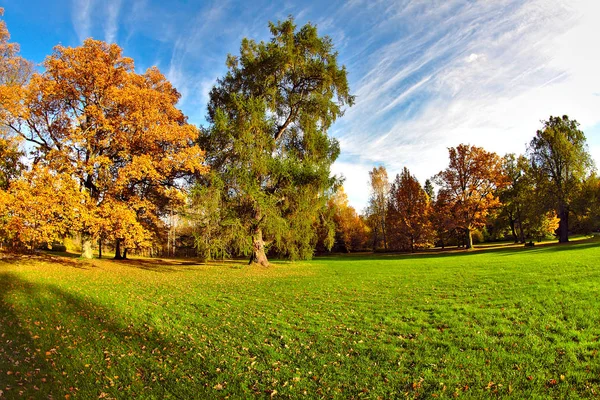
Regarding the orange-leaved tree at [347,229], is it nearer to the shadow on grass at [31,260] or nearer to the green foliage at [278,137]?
the green foliage at [278,137]

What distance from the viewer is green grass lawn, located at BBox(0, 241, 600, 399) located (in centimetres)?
469

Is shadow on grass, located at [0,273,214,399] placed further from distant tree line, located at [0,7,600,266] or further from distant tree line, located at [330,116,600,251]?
distant tree line, located at [330,116,600,251]

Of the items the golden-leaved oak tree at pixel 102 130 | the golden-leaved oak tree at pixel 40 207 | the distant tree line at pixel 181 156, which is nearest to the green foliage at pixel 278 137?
the distant tree line at pixel 181 156

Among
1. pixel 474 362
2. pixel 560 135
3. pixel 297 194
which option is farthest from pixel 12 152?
pixel 560 135

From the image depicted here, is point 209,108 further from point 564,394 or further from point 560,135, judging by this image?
point 560,135

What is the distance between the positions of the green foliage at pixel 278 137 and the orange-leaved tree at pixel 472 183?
63.4 feet

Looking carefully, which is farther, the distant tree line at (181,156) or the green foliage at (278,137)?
the green foliage at (278,137)

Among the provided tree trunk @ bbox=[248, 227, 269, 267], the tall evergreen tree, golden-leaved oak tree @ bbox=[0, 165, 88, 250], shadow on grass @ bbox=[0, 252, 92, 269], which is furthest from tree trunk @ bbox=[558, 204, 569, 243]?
shadow on grass @ bbox=[0, 252, 92, 269]

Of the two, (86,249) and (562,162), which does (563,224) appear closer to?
(562,162)

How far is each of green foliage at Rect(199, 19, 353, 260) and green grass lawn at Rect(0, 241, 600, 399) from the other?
36.9ft

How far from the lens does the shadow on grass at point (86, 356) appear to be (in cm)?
482

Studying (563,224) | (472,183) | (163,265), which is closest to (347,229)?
(472,183)

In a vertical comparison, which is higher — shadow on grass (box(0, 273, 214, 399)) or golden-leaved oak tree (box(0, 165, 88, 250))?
golden-leaved oak tree (box(0, 165, 88, 250))

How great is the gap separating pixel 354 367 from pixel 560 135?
140ft
